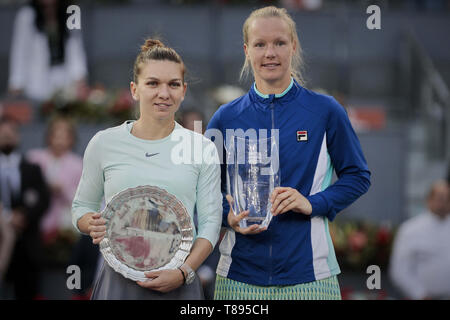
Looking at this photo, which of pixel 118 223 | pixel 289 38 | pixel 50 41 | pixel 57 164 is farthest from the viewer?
pixel 57 164

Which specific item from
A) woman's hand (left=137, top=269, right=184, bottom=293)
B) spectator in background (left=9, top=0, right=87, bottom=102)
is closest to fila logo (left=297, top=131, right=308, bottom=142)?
woman's hand (left=137, top=269, right=184, bottom=293)

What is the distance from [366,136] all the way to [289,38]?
3998mm

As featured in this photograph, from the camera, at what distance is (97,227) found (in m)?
1.74

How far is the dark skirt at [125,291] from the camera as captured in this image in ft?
5.77

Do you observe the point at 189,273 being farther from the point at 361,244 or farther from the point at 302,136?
the point at 361,244

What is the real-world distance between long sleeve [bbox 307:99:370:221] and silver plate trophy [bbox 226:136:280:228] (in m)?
0.14

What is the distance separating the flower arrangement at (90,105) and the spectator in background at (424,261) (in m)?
2.52

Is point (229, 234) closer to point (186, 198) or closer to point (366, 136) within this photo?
point (186, 198)

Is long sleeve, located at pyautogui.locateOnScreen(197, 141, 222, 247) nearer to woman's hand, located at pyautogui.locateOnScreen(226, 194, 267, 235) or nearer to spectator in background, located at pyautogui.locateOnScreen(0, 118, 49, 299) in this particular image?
woman's hand, located at pyautogui.locateOnScreen(226, 194, 267, 235)

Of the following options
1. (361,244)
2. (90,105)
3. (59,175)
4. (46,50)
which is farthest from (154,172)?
(90,105)

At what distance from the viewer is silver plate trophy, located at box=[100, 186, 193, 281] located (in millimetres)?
1743

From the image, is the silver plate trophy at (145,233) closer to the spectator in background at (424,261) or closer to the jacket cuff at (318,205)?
the jacket cuff at (318,205)
